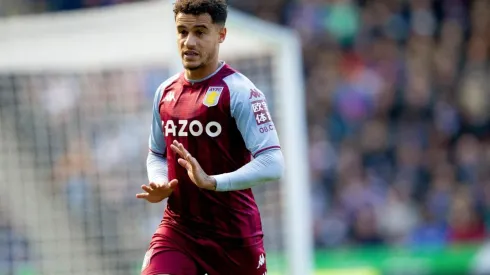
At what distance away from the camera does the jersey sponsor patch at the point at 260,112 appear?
18.4 ft

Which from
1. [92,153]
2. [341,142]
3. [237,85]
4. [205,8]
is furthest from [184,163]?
[341,142]

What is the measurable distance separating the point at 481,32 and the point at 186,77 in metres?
13.9

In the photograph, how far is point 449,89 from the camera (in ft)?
58.2

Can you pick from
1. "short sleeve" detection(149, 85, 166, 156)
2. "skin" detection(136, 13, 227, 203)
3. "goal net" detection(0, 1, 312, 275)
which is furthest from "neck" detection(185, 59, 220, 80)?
"goal net" detection(0, 1, 312, 275)

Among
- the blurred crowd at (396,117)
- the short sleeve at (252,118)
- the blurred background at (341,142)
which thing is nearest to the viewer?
the short sleeve at (252,118)

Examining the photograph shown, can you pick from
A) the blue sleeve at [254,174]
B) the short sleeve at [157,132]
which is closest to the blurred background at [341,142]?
the short sleeve at [157,132]

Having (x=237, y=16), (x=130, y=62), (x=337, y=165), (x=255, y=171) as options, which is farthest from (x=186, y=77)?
(x=337, y=165)

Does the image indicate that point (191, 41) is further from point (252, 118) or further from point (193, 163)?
point (193, 163)

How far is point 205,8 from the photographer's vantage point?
5.64 metres

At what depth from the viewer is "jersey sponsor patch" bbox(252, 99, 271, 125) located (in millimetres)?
5605

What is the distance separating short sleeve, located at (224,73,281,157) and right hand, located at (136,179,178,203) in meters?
0.45

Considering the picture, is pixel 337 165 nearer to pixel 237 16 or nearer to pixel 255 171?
pixel 237 16

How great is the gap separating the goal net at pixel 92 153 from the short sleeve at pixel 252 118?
16.3 feet

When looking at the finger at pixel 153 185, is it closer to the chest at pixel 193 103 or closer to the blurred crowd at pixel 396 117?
the chest at pixel 193 103
